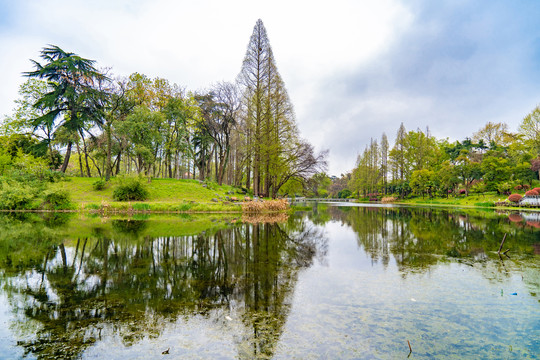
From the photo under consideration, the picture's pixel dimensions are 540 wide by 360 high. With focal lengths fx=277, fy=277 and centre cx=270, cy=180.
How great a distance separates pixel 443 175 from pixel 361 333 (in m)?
54.8

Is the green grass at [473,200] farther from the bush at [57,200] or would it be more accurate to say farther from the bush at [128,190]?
the bush at [57,200]

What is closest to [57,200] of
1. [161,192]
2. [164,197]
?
[164,197]

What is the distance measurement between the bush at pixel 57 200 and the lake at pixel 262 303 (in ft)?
50.9

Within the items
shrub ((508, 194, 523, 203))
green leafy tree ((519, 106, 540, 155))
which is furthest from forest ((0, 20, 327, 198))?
green leafy tree ((519, 106, 540, 155))

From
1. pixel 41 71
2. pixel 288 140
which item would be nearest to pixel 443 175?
pixel 288 140

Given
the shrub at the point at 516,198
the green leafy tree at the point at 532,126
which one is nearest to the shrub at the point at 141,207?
the shrub at the point at 516,198

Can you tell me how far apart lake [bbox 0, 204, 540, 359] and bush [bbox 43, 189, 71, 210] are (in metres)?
15.5

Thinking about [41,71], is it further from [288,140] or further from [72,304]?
[72,304]

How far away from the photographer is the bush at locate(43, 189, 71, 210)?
22.3 m

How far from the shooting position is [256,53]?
28.6 m

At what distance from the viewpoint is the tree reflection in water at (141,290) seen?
3.69 m

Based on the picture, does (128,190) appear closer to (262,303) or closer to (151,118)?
(151,118)

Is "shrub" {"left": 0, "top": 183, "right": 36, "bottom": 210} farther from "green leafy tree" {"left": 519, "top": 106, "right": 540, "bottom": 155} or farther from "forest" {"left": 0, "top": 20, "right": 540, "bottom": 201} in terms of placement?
"green leafy tree" {"left": 519, "top": 106, "right": 540, "bottom": 155}

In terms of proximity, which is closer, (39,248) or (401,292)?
(401,292)
